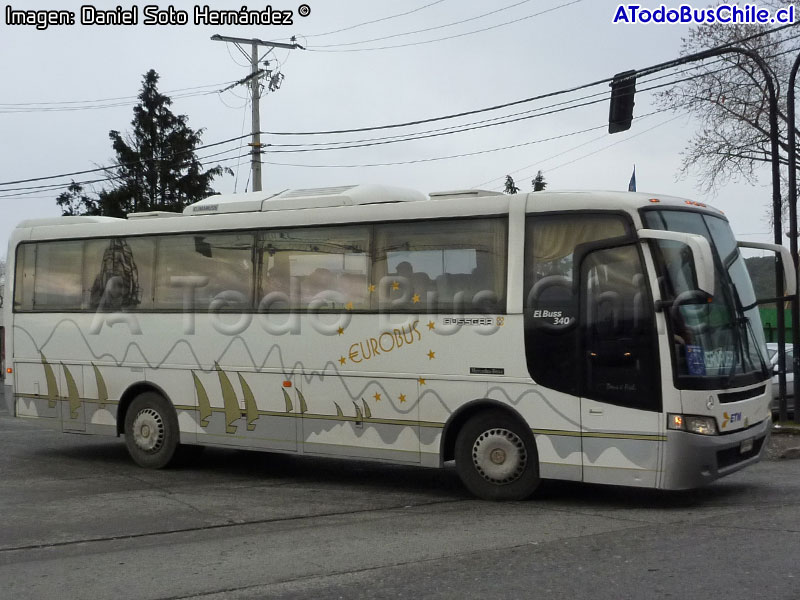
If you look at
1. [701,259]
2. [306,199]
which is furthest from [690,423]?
[306,199]

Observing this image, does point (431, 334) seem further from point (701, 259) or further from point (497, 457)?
point (701, 259)

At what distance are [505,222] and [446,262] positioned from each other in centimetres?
77

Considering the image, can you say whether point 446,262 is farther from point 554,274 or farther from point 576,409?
point 576,409

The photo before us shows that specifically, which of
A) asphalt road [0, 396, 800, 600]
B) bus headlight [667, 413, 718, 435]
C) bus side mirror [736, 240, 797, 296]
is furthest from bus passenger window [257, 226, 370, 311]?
bus side mirror [736, 240, 797, 296]

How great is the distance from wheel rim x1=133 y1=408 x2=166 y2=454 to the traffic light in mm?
A: 9363

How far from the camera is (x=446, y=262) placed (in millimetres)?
10945

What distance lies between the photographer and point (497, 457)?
10.6 m

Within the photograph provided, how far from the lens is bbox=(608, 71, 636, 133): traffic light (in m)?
17.8

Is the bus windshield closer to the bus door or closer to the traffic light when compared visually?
the bus door

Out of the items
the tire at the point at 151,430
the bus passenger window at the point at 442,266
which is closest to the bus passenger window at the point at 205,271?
the tire at the point at 151,430

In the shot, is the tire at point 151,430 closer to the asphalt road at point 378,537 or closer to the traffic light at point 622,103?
the asphalt road at point 378,537

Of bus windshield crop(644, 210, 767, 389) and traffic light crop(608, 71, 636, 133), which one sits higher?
Answer: traffic light crop(608, 71, 636, 133)

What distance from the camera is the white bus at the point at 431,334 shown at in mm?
9797

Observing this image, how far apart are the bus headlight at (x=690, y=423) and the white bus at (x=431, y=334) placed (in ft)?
0.07
